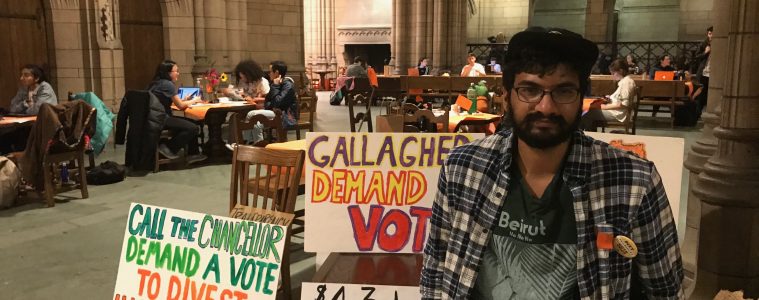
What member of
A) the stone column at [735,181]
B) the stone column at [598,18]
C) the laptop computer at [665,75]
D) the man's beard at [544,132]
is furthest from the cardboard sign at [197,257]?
the stone column at [598,18]

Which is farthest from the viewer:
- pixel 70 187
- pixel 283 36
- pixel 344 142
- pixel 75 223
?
pixel 283 36

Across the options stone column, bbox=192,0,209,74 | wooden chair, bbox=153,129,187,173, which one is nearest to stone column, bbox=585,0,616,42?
stone column, bbox=192,0,209,74

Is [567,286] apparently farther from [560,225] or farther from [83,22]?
[83,22]

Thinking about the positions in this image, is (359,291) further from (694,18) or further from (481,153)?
(694,18)

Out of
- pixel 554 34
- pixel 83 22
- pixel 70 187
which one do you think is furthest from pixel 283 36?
pixel 554 34

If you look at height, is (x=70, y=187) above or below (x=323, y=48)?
below

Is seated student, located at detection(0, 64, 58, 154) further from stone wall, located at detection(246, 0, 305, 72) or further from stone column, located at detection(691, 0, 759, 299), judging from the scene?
stone column, located at detection(691, 0, 759, 299)

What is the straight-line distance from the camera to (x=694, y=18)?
21781 millimetres

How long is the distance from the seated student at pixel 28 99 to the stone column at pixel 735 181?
6897mm

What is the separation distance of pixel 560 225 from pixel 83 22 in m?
10.8

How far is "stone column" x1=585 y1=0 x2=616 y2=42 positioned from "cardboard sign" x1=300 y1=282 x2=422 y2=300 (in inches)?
810

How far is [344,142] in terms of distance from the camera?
3092mm

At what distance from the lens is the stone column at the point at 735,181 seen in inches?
116

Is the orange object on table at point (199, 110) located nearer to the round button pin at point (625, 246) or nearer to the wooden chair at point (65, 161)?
the wooden chair at point (65, 161)
